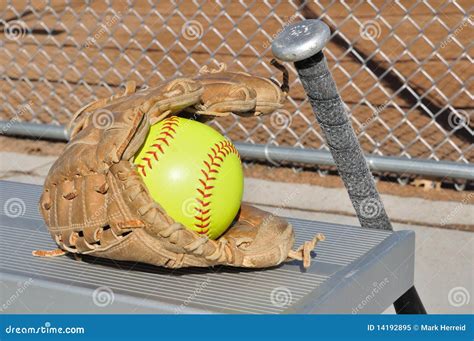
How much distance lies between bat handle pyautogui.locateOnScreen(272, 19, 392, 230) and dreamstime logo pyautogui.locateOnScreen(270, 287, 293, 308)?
0.53 m

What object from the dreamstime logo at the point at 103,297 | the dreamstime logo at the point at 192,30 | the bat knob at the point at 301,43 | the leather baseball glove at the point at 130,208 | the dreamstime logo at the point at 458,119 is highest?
the bat knob at the point at 301,43

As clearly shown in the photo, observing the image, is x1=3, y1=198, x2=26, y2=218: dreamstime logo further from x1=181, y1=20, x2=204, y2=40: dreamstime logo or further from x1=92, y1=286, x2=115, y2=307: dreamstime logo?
x1=181, y1=20, x2=204, y2=40: dreamstime logo

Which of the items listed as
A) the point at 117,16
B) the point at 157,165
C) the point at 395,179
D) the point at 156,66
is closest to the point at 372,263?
the point at 157,165

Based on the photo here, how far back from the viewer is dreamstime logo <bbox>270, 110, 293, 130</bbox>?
4832 millimetres

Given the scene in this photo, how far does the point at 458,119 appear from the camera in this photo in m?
4.73

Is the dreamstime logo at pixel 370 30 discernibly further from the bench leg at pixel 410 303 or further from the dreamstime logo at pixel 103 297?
the dreamstime logo at pixel 103 297

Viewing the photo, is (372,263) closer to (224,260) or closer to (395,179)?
(224,260)

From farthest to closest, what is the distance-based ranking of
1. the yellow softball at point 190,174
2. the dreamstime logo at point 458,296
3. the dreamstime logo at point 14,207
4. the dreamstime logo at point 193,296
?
the dreamstime logo at point 458,296 → the dreamstime logo at point 14,207 → the yellow softball at point 190,174 → the dreamstime logo at point 193,296

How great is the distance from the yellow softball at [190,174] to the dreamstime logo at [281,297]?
9.0 inches

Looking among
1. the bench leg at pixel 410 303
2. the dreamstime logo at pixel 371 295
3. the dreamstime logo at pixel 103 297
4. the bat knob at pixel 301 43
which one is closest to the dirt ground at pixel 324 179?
the bench leg at pixel 410 303

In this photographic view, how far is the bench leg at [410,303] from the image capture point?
2.63m

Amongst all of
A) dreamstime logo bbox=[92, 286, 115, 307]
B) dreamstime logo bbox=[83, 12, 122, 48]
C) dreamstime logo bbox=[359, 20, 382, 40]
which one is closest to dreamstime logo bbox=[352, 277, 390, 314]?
dreamstime logo bbox=[92, 286, 115, 307]

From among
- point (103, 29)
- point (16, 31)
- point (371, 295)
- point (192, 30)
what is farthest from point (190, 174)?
point (16, 31)

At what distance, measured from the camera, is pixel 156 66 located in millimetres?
5762
